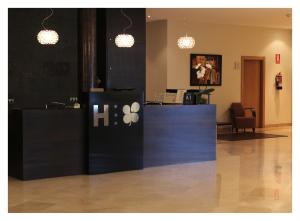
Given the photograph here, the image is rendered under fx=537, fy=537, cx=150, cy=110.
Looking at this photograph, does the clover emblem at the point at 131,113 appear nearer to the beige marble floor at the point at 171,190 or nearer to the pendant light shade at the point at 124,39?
the beige marble floor at the point at 171,190

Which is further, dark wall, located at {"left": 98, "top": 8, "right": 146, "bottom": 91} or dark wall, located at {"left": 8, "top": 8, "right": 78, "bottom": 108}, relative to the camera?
dark wall, located at {"left": 98, "top": 8, "right": 146, "bottom": 91}

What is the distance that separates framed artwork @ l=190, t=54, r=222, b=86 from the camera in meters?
14.1

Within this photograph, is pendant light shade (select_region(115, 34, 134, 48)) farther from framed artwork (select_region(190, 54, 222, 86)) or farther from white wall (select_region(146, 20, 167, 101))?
framed artwork (select_region(190, 54, 222, 86))

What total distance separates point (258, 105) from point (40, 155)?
9.70 m

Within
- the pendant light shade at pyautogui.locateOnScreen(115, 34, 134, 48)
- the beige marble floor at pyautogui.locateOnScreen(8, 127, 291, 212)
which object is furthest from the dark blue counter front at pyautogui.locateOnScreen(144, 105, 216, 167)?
the pendant light shade at pyautogui.locateOnScreen(115, 34, 134, 48)

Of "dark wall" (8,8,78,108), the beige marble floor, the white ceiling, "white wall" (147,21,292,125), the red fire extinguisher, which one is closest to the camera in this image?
the beige marble floor

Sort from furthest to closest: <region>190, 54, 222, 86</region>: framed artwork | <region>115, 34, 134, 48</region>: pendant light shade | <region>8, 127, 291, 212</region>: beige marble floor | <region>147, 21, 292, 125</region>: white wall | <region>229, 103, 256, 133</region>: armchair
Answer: <region>229, 103, 256, 133</region>: armchair, <region>190, 54, 222, 86</region>: framed artwork, <region>147, 21, 292, 125</region>: white wall, <region>115, 34, 134, 48</region>: pendant light shade, <region>8, 127, 291, 212</region>: beige marble floor

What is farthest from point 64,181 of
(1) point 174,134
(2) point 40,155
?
(1) point 174,134

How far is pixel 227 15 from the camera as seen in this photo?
41.8 ft

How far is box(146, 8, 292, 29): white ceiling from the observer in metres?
11.8

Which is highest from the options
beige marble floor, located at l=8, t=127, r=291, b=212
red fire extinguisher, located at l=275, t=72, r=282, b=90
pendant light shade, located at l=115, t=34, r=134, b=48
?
pendant light shade, located at l=115, t=34, r=134, b=48

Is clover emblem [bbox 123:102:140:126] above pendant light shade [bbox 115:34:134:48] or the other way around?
the other way around

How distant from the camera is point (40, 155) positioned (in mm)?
7496

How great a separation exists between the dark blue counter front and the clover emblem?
0.99ft
